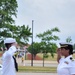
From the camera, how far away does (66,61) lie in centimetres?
654

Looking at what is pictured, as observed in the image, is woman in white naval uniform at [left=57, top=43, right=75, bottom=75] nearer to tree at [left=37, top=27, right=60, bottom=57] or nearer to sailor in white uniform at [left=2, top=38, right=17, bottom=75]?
sailor in white uniform at [left=2, top=38, right=17, bottom=75]

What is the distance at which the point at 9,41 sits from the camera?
822cm

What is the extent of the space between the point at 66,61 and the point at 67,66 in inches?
3.9

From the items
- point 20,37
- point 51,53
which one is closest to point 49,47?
point 51,53

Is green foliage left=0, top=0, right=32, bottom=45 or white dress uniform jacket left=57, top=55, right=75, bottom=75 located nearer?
white dress uniform jacket left=57, top=55, right=75, bottom=75

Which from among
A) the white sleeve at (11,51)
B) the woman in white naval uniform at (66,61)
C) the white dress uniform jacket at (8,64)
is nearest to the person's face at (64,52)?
the woman in white naval uniform at (66,61)

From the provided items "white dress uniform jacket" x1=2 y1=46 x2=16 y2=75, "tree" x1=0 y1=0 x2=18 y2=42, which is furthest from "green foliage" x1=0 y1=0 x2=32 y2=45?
"white dress uniform jacket" x1=2 y1=46 x2=16 y2=75

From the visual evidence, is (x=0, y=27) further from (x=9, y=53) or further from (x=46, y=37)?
(x=9, y=53)

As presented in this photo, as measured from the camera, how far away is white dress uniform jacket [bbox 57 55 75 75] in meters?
6.44

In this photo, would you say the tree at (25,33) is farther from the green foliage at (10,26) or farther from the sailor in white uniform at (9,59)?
the sailor in white uniform at (9,59)

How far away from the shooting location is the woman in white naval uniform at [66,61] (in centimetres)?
646

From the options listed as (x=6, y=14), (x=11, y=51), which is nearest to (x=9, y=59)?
(x=11, y=51)

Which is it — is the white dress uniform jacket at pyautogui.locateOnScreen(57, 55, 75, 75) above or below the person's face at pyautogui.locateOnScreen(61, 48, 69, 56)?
below

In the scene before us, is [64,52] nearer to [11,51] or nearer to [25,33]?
[11,51]
